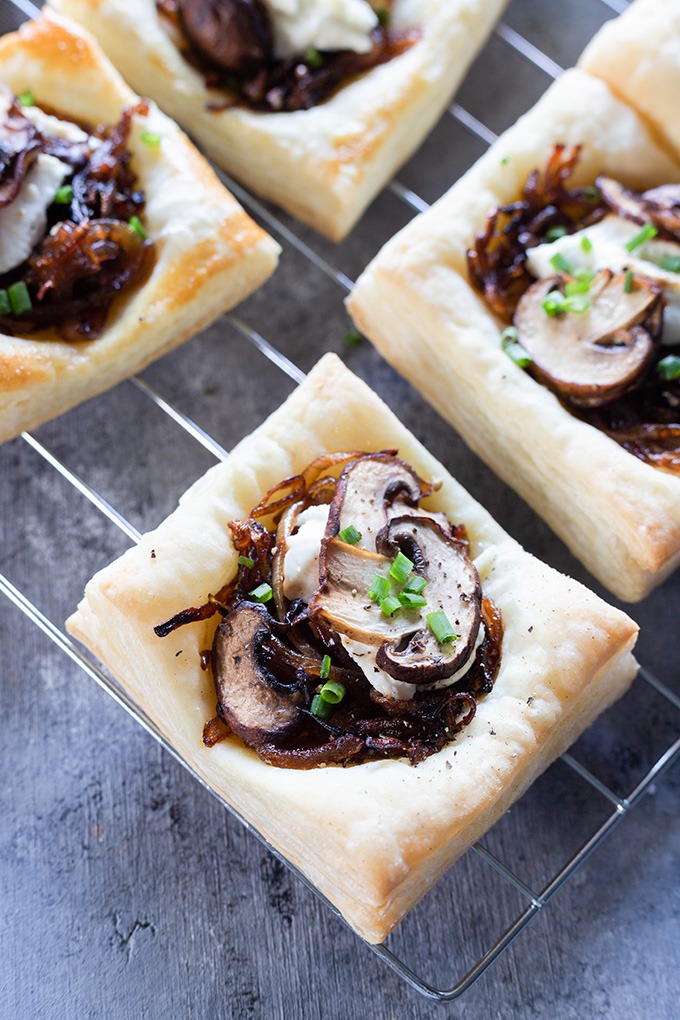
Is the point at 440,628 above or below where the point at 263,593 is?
above

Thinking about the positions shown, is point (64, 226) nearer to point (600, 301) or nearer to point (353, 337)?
point (353, 337)

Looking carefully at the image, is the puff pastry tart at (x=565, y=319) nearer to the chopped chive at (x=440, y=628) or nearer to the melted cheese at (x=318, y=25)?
the melted cheese at (x=318, y=25)

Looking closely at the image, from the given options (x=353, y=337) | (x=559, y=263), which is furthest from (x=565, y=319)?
(x=353, y=337)

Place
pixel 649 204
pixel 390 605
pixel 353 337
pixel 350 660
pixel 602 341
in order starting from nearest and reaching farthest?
pixel 390 605, pixel 350 660, pixel 602 341, pixel 649 204, pixel 353 337

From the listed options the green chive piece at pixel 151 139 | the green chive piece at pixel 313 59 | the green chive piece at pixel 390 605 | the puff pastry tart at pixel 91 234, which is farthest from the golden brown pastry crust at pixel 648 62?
the green chive piece at pixel 390 605

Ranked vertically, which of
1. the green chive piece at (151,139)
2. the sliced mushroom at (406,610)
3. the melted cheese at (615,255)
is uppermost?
the melted cheese at (615,255)

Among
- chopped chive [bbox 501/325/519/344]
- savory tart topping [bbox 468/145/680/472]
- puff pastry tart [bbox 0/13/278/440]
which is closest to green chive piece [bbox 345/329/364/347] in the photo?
puff pastry tart [bbox 0/13/278/440]
